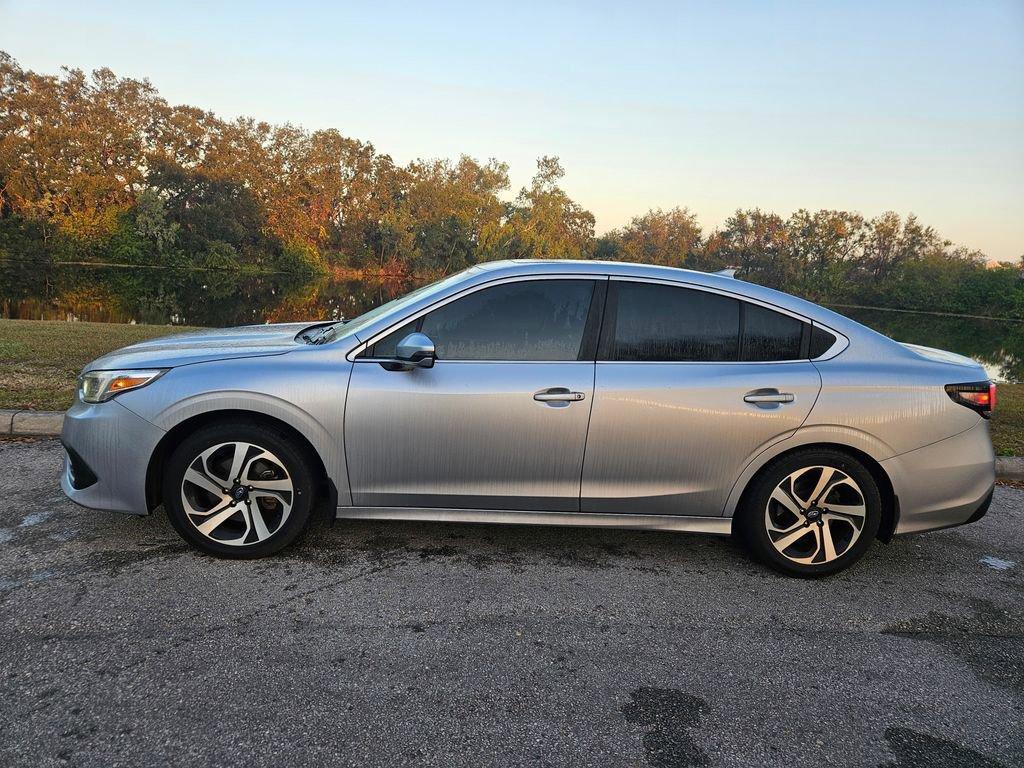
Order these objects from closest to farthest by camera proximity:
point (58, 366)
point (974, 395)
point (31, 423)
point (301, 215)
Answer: point (974, 395)
point (31, 423)
point (58, 366)
point (301, 215)

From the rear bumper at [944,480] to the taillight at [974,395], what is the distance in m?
0.09

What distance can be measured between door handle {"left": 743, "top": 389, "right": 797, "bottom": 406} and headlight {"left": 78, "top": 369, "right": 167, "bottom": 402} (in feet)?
9.85

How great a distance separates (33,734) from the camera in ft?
6.65

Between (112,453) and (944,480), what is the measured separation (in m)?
4.29

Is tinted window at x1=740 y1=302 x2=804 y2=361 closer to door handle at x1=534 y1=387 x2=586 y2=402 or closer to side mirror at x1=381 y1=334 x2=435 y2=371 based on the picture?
door handle at x1=534 y1=387 x2=586 y2=402

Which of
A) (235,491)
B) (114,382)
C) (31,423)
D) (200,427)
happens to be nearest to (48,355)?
(31,423)

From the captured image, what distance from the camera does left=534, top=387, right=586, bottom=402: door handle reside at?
3.28m

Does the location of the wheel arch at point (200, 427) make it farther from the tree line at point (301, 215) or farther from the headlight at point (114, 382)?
the tree line at point (301, 215)

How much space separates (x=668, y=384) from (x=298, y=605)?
2073 millimetres

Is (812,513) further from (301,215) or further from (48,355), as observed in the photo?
(301,215)

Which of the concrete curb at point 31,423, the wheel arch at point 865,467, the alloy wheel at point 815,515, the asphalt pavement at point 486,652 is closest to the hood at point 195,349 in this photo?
the asphalt pavement at point 486,652

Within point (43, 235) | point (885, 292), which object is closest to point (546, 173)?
point (885, 292)

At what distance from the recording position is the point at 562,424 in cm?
329

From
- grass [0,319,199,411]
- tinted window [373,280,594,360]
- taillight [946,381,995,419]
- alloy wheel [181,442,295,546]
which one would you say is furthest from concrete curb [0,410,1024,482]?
tinted window [373,280,594,360]
